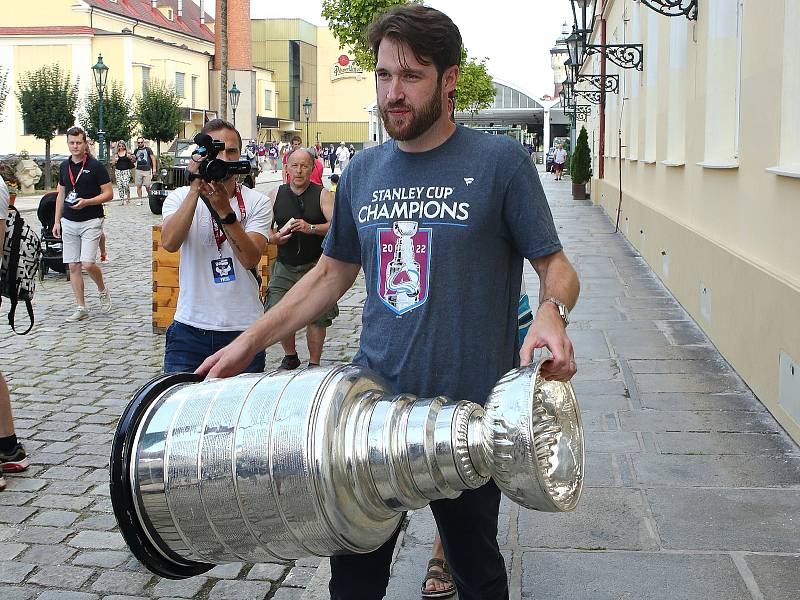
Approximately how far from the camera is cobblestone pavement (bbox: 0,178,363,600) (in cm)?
420

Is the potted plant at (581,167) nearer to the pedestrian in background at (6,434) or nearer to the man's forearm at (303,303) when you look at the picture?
the pedestrian in background at (6,434)

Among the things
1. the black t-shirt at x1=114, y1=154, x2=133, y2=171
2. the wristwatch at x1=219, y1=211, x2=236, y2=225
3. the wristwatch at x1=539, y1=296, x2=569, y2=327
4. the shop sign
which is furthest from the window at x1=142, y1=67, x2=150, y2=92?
the wristwatch at x1=539, y1=296, x2=569, y2=327

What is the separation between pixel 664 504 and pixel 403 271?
2.59 metres

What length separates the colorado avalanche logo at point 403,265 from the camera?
269cm

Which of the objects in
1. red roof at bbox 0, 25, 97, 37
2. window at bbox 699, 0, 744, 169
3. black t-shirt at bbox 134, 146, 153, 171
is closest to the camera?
window at bbox 699, 0, 744, 169

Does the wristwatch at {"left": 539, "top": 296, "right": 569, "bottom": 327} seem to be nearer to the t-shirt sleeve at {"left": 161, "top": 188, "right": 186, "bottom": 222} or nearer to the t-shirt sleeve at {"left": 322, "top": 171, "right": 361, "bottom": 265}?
the t-shirt sleeve at {"left": 322, "top": 171, "right": 361, "bottom": 265}

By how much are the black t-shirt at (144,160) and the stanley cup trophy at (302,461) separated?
31675 mm

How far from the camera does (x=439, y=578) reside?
3.90 m

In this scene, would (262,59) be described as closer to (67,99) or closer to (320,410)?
(67,99)

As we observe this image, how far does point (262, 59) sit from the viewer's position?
343 ft

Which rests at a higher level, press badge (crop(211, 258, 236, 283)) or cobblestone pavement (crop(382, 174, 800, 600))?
press badge (crop(211, 258, 236, 283))

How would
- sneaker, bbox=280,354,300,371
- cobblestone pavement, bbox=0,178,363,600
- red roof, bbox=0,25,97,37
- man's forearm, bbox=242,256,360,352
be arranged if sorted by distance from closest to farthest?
man's forearm, bbox=242,256,360,352, cobblestone pavement, bbox=0,178,363,600, sneaker, bbox=280,354,300,371, red roof, bbox=0,25,97,37

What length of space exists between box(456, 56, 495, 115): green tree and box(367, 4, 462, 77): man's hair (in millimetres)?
51203

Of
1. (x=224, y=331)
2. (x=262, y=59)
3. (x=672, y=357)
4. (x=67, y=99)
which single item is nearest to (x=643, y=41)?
(x=672, y=357)
